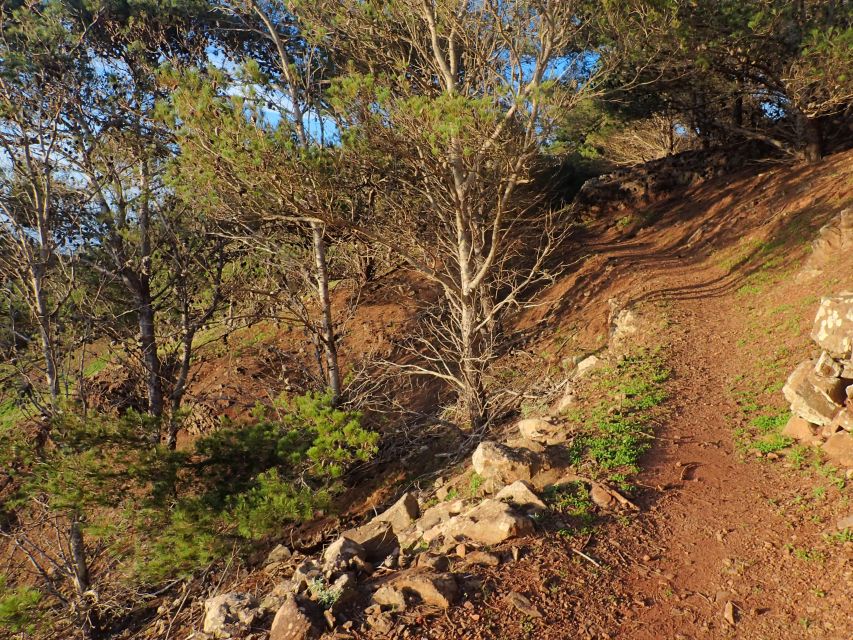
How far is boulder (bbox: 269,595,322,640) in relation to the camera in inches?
161

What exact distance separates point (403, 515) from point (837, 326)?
17.5 ft

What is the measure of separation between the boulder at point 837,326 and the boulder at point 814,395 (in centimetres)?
31

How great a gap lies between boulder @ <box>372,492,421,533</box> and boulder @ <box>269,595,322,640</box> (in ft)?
6.94

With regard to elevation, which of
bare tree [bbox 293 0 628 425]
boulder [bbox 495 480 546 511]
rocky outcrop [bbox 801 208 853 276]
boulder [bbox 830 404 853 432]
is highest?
bare tree [bbox 293 0 628 425]

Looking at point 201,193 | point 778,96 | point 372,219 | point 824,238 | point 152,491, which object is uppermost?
point 778,96

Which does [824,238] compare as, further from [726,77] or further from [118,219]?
[118,219]

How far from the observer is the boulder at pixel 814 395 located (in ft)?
18.8

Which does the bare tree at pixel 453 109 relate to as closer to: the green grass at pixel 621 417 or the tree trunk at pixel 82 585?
the green grass at pixel 621 417

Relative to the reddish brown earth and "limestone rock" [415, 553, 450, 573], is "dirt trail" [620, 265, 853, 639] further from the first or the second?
"limestone rock" [415, 553, 450, 573]

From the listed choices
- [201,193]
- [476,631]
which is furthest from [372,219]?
[476,631]

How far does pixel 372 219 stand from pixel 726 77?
39.5ft

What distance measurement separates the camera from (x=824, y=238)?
10.7m

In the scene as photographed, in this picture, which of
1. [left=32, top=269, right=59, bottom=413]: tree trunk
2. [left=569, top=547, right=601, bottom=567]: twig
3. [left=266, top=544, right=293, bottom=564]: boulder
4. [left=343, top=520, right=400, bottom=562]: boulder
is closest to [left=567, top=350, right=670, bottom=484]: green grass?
→ [left=569, top=547, right=601, bottom=567]: twig

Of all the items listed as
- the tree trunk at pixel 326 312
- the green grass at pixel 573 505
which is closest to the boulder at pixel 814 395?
the green grass at pixel 573 505
